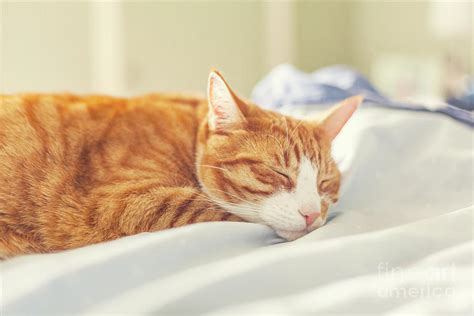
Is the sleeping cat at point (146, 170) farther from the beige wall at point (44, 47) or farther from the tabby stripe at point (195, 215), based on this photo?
the beige wall at point (44, 47)

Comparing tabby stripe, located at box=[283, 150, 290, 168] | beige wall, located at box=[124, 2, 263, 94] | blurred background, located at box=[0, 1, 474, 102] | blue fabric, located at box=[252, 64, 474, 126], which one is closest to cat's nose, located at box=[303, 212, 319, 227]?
tabby stripe, located at box=[283, 150, 290, 168]

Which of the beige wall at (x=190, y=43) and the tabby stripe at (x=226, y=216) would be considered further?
the beige wall at (x=190, y=43)

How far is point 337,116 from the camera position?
3.53 feet

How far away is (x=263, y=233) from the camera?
83cm

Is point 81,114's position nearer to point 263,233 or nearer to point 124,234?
point 124,234

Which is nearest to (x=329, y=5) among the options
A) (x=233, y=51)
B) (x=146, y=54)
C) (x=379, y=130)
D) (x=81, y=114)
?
(x=233, y=51)

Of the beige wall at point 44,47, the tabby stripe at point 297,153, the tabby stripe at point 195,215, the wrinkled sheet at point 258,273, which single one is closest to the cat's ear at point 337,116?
the tabby stripe at point 297,153

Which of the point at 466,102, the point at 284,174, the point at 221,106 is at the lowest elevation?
the point at 466,102

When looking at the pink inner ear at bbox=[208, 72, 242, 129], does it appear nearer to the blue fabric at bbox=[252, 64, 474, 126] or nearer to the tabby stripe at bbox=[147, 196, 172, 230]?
the tabby stripe at bbox=[147, 196, 172, 230]

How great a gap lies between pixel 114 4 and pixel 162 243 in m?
2.93

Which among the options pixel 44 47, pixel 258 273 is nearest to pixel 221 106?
pixel 258 273

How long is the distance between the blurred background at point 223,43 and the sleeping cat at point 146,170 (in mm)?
2220

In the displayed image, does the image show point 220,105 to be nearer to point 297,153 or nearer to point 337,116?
point 297,153

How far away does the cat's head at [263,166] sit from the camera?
882 millimetres
